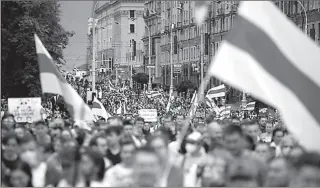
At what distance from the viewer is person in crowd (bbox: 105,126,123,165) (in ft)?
36.8

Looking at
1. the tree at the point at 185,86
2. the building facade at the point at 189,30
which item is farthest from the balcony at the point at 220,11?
the tree at the point at 185,86

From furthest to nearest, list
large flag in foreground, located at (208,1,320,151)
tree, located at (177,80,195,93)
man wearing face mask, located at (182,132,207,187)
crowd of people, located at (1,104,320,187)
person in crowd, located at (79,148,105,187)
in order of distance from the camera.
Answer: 1. tree, located at (177,80,195,93)
2. large flag in foreground, located at (208,1,320,151)
3. man wearing face mask, located at (182,132,207,187)
4. person in crowd, located at (79,148,105,187)
5. crowd of people, located at (1,104,320,187)

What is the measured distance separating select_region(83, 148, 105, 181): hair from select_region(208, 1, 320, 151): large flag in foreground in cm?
148

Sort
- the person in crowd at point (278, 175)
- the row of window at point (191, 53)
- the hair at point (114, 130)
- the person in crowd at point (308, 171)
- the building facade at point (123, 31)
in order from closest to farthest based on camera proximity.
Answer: the person in crowd at point (308, 171) → the person in crowd at point (278, 175) → the hair at point (114, 130) → the row of window at point (191, 53) → the building facade at point (123, 31)

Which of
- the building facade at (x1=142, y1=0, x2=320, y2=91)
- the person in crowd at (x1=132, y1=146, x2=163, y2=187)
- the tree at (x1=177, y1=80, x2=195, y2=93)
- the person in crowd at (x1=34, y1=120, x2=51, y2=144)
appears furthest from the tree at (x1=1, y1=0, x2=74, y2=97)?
the tree at (x1=177, y1=80, x2=195, y2=93)

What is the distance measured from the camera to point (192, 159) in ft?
36.8

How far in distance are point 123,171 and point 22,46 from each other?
37723 millimetres

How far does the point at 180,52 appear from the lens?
119 meters

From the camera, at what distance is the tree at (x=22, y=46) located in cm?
4703

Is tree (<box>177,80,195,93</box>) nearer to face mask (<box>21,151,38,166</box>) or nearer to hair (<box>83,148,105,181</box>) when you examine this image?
face mask (<box>21,151,38,166</box>)

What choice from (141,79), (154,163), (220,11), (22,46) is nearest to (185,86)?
(220,11)

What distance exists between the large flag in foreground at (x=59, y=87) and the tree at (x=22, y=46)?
2999cm

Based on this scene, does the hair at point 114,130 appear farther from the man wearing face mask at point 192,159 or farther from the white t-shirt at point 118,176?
the white t-shirt at point 118,176

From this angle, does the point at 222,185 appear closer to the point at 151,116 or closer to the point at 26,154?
the point at 26,154
